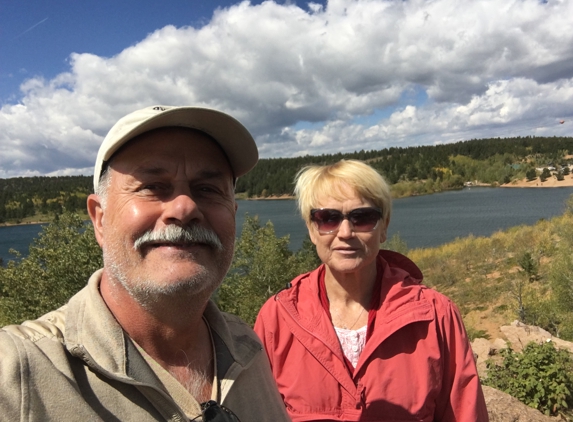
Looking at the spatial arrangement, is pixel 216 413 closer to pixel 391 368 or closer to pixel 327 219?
pixel 391 368

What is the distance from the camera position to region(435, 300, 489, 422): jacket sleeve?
193 centimetres

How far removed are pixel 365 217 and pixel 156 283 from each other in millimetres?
1416

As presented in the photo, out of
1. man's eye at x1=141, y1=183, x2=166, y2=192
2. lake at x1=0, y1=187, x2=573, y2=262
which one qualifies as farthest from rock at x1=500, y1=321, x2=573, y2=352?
lake at x1=0, y1=187, x2=573, y2=262

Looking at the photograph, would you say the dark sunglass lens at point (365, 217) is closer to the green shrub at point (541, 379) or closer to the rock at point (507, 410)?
the rock at point (507, 410)

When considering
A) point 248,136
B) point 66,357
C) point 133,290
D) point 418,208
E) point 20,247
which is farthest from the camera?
point 418,208

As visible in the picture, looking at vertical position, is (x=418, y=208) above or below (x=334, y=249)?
below

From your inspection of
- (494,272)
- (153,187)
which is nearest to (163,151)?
(153,187)

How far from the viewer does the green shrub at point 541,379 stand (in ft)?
15.2

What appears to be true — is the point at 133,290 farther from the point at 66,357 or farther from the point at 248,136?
the point at 248,136

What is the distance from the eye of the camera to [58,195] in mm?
67188

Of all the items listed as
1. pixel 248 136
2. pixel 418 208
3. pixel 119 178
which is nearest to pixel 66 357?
pixel 119 178

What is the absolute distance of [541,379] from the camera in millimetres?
4723

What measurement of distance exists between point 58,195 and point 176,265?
7612 cm

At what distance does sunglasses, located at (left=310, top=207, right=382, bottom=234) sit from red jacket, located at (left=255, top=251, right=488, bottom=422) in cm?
40
